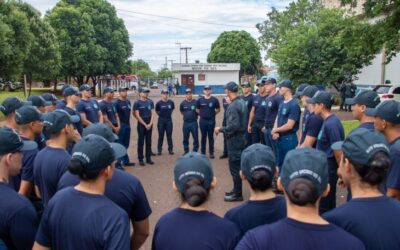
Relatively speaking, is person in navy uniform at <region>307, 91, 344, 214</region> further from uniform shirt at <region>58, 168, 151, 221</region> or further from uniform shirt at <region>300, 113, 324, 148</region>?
uniform shirt at <region>58, 168, 151, 221</region>

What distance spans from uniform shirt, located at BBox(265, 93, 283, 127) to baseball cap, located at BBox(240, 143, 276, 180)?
5605 millimetres

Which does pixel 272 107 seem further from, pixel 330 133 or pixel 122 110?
pixel 122 110

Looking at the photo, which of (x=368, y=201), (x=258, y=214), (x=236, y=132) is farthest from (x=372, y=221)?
(x=236, y=132)

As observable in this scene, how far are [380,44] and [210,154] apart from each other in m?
7.75

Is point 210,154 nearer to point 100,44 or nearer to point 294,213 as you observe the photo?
point 294,213

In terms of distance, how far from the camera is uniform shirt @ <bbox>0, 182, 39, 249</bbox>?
2.70m

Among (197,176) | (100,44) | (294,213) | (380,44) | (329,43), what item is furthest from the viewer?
(100,44)

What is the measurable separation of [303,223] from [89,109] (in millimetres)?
7565

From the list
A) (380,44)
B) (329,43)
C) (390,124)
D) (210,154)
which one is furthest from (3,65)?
(390,124)

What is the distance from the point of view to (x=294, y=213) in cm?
218

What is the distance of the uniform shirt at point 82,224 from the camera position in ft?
8.05

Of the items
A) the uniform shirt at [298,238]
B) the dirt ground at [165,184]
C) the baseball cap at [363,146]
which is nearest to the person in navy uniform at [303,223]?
→ the uniform shirt at [298,238]

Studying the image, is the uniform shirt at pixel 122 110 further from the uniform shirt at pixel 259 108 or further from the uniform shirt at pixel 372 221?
the uniform shirt at pixel 372 221

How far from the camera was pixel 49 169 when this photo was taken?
3.80 meters
